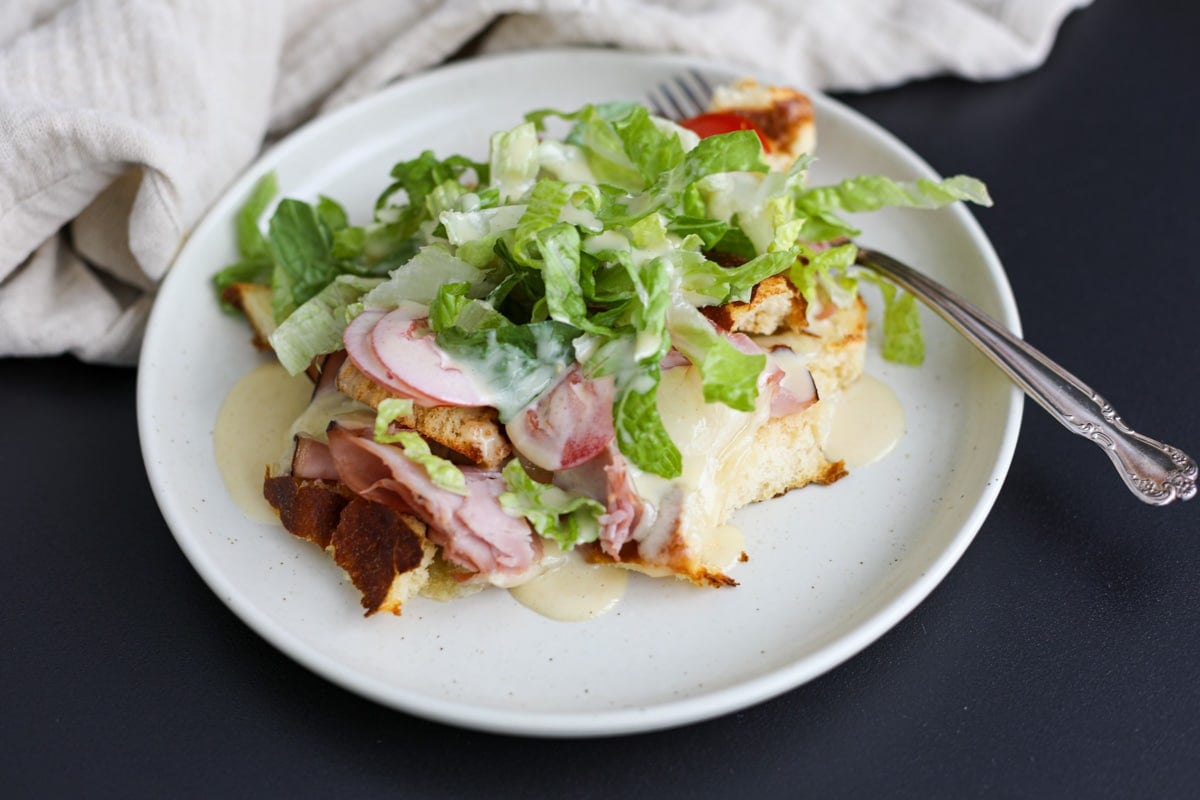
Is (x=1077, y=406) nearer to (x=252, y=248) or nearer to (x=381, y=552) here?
(x=381, y=552)

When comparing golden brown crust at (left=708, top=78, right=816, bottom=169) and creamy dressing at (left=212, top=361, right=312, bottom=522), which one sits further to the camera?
golden brown crust at (left=708, top=78, right=816, bottom=169)

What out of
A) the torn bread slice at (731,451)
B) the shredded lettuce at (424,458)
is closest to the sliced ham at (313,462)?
the shredded lettuce at (424,458)

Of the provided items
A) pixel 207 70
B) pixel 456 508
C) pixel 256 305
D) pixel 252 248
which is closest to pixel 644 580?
pixel 456 508

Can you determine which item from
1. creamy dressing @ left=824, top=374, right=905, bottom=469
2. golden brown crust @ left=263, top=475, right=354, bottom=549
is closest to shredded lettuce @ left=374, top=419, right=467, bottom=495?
golden brown crust @ left=263, top=475, right=354, bottom=549

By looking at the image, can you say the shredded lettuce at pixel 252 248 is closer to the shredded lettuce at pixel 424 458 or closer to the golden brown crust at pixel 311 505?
the golden brown crust at pixel 311 505

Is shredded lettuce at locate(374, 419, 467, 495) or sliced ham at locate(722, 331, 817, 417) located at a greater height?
shredded lettuce at locate(374, 419, 467, 495)

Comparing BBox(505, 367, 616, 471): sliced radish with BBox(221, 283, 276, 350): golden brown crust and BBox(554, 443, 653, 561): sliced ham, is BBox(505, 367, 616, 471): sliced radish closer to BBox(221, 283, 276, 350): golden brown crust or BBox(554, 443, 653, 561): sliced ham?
BBox(554, 443, 653, 561): sliced ham

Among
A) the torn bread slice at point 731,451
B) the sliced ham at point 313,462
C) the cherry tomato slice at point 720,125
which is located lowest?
the torn bread slice at point 731,451
